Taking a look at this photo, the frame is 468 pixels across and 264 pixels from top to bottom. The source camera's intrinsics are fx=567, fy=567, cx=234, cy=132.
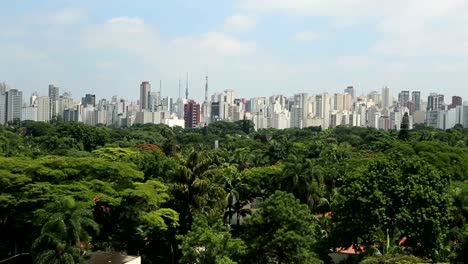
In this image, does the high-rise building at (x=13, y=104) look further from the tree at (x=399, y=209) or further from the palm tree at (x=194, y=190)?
the tree at (x=399, y=209)

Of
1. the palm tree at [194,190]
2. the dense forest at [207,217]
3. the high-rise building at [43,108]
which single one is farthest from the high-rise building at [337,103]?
the palm tree at [194,190]

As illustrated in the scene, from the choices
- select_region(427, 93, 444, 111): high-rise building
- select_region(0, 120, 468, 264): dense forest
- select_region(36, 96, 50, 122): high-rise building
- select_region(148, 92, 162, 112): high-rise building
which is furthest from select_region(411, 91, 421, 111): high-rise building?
select_region(0, 120, 468, 264): dense forest

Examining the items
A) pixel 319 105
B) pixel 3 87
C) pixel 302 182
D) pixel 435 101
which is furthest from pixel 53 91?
pixel 302 182

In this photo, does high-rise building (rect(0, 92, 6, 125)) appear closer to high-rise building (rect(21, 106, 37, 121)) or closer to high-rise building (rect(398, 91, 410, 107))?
high-rise building (rect(21, 106, 37, 121))

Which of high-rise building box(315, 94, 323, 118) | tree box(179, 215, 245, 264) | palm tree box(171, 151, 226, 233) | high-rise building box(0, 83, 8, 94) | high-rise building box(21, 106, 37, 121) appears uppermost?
high-rise building box(0, 83, 8, 94)

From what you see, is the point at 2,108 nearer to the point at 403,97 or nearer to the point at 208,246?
the point at 403,97

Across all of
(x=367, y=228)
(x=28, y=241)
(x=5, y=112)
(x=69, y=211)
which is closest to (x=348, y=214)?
(x=367, y=228)
